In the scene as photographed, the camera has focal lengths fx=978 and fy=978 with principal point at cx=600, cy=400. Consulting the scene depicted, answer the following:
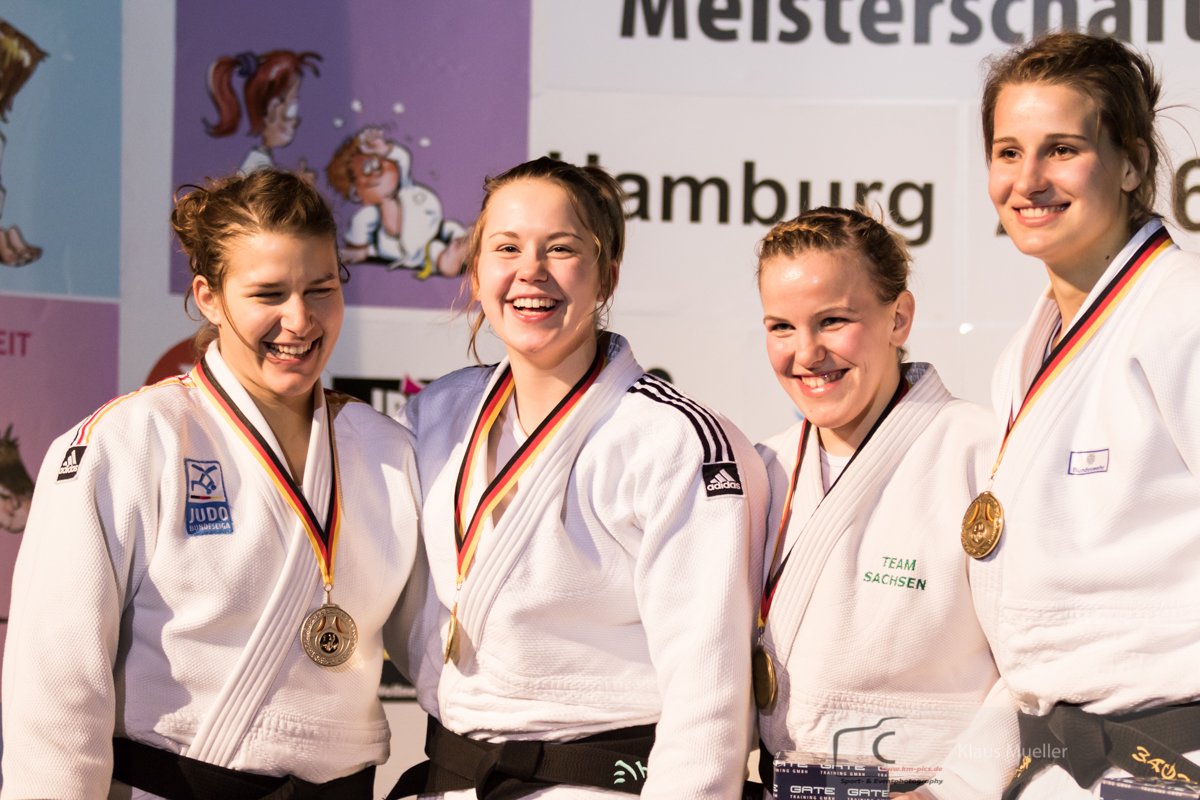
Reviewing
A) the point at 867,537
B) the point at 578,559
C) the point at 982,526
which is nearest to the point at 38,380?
the point at 578,559

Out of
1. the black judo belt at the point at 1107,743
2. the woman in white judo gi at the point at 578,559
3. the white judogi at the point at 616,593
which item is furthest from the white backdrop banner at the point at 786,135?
the black judo belt at the point at 1107,743

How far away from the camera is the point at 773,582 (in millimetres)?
1862

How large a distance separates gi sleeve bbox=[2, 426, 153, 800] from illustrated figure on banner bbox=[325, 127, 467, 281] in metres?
1.33

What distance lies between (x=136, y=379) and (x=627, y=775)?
2.00 m

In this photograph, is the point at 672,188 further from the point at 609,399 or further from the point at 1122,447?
the point at 1122,447

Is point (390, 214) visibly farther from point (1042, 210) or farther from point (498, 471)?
point (1042, 210)

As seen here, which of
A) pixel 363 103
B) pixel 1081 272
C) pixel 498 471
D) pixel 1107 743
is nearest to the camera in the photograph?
pixel 1107 743

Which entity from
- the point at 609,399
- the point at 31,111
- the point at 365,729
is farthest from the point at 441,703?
the point at 31,111

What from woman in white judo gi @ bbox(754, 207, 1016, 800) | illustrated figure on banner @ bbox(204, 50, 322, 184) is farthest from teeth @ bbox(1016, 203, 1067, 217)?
illustrated figure on banner @ bbox(204, 50, 322, 184)

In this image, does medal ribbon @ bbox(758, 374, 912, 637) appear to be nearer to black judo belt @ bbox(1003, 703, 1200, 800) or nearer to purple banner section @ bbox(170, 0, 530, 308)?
black judo belt @ bbox(1003, 703, 1200, 800)

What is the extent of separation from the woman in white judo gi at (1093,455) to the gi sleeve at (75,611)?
4.88ft

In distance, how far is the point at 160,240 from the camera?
116 inches

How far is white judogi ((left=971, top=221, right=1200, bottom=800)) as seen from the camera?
57.7 inches

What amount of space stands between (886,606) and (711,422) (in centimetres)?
46
